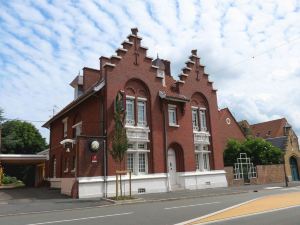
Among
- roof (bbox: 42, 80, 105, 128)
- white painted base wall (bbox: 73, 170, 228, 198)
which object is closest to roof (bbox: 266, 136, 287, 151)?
white painted base wall (bbox: 73, 170, 228, 198)

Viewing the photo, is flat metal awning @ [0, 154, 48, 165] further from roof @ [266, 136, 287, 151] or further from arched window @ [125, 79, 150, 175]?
roof @ [266, 136, 287, 151]

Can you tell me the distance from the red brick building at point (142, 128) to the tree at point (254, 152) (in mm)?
6982

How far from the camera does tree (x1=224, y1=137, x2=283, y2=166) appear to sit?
37.6 meters

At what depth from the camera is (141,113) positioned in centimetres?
2656

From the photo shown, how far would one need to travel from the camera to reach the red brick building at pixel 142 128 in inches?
911

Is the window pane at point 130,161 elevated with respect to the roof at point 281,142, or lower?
lower

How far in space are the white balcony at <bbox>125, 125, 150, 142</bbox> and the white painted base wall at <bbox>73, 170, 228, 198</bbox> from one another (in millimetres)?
2712

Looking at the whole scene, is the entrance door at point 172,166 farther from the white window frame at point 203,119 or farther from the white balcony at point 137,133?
the white window frame at point 203,119

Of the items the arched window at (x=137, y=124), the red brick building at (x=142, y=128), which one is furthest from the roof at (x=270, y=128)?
the arched window at (x=137, y=124)

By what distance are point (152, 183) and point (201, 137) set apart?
737cm

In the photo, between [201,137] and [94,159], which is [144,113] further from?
Result: [201,137]

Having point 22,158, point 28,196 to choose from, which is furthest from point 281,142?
point 28,196

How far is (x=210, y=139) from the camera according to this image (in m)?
30.9

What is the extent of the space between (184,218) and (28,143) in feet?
161
